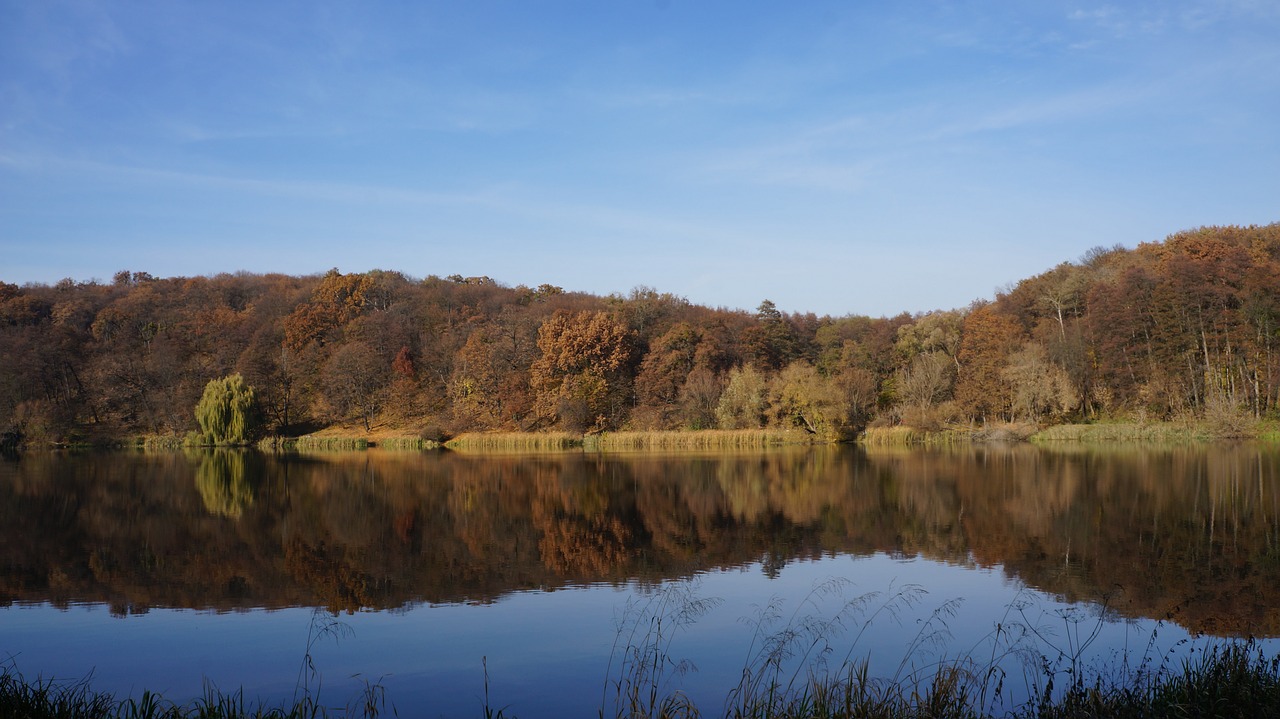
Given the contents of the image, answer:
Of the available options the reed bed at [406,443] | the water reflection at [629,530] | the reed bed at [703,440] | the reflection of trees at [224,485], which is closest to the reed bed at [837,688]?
the water reflection at [629,530]

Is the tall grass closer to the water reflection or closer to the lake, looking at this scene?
the lake

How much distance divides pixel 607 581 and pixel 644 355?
4405cm

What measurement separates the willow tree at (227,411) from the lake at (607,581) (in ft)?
87.5

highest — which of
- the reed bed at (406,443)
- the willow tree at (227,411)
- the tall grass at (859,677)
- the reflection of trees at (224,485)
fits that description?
the willow tree at (227,411)

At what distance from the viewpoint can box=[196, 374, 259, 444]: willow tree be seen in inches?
2009

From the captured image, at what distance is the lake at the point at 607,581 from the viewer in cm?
829

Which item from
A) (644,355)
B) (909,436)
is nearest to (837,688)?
(909,436)

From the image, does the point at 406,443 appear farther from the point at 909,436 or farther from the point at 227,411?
the point at 909,436

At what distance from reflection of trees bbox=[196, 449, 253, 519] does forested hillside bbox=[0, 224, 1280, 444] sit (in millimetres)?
16214

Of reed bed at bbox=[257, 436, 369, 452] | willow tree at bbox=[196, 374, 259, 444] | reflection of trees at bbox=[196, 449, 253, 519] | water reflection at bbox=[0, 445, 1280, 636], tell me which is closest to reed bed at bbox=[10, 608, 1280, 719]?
water reflection at bbox=[0, 445, 1280, 636]

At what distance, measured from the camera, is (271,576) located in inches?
512

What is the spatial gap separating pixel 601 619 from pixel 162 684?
4.40 metres

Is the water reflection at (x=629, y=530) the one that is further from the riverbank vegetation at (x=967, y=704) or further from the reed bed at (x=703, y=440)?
the reed bed at (x=703, y=440)

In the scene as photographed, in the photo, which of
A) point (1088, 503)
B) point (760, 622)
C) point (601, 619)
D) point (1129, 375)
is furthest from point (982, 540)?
point (1129, 375)
